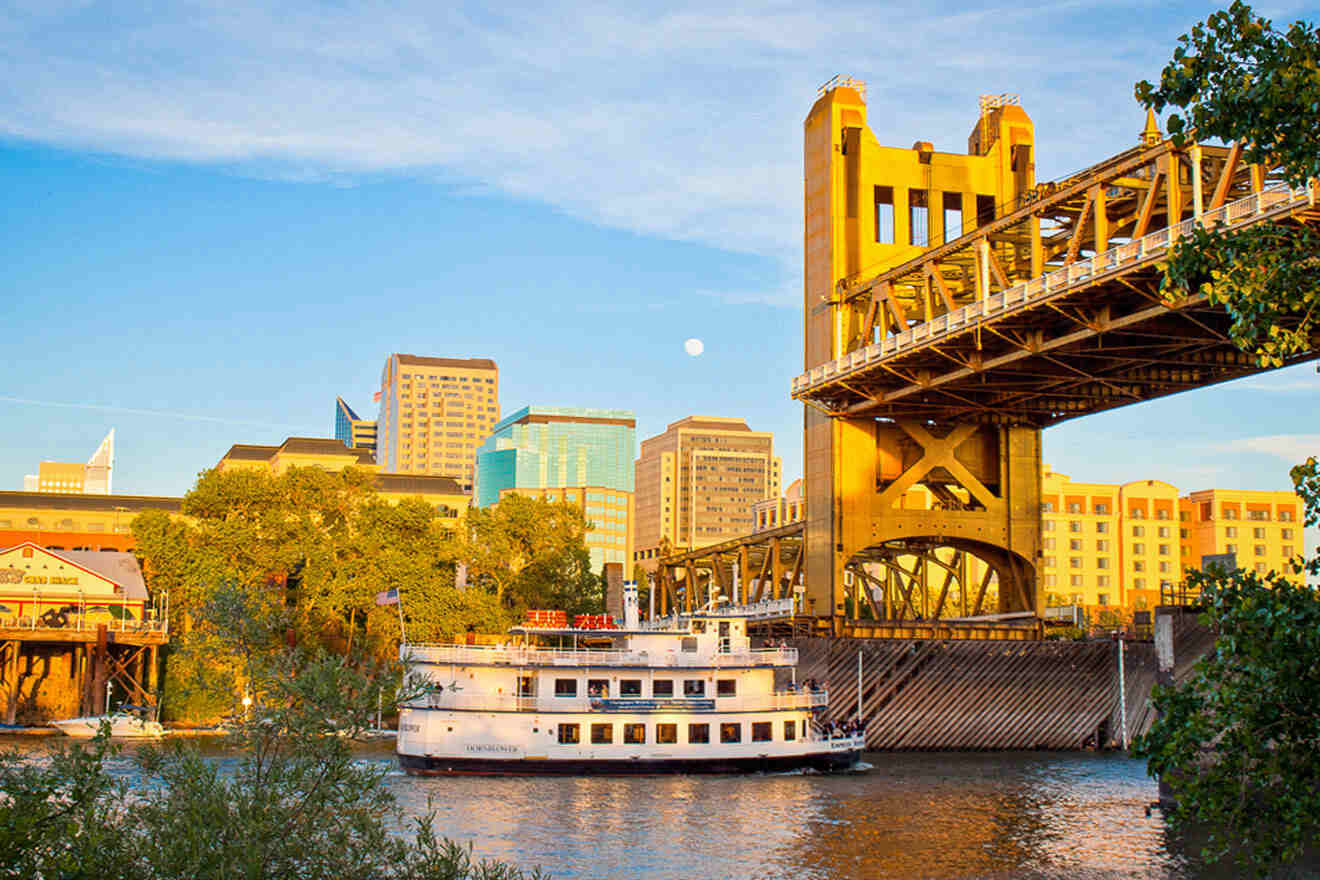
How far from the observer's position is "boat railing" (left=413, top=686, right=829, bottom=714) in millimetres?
46688

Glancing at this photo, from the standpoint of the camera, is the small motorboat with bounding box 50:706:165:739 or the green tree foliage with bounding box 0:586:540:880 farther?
the small motorboat with bounding box 50:706:165:739

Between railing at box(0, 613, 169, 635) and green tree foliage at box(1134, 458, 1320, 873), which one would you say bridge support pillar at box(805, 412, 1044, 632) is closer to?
railing at box(0, 613, 169, 635)

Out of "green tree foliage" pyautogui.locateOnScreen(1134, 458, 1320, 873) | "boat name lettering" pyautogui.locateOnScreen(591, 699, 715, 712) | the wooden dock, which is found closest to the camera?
"green tree foliage" pyautogui.locateOnScreen(1134, 458, 1320, 873)

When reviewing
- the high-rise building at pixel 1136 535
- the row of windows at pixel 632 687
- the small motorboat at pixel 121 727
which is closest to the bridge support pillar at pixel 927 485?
the row of windows at pixel 632 687

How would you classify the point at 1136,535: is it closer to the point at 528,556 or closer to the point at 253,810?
the point at 528,556

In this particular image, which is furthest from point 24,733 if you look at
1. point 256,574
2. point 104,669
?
point 256,574

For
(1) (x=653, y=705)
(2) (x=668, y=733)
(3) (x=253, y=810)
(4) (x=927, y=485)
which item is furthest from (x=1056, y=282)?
(3) (x=253, y=810)

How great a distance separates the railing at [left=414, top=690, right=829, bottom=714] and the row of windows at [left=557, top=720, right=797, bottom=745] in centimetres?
57

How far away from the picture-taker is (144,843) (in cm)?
1300

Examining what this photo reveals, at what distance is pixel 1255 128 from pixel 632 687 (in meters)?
36.6

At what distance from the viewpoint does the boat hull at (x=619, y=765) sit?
45.8 m

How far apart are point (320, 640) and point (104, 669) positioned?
13.3 metres

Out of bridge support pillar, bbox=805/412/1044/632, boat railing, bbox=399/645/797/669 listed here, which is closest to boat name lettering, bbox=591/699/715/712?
boat railing, bbox=399/645/797/669

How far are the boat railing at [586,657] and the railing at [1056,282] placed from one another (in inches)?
529
